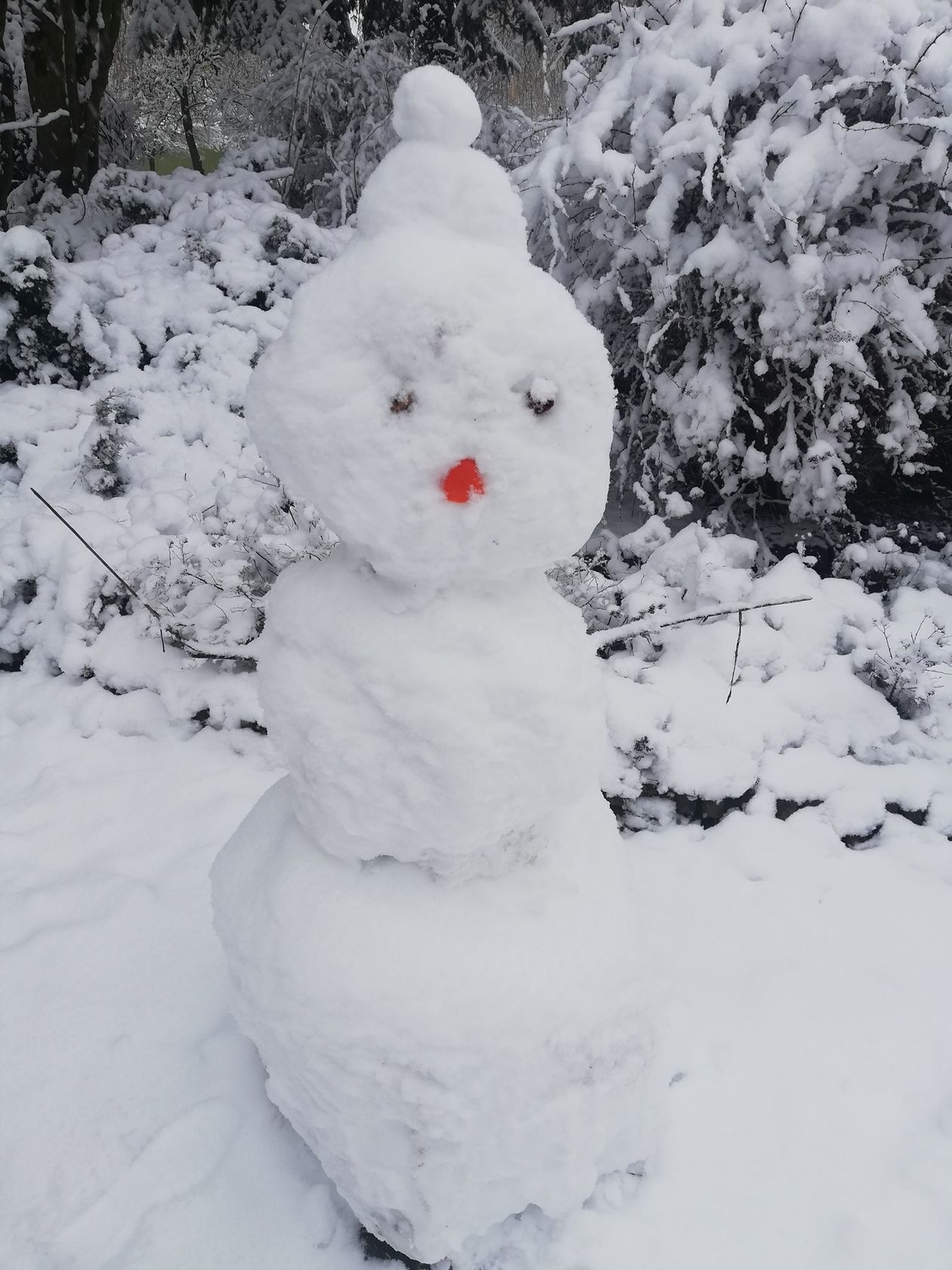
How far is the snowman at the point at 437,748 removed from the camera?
99 centimetres

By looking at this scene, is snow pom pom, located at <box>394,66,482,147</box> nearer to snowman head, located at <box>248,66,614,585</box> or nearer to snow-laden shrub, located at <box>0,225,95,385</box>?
snowman head, located at <box>248,66,614,585</box>

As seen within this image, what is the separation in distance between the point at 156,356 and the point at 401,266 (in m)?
4.22

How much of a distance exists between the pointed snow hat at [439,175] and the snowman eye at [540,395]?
8.6 inches

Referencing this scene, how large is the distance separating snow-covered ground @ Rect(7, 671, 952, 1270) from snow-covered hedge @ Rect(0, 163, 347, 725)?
668 millimetres

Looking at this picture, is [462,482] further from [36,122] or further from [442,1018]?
[36,122]

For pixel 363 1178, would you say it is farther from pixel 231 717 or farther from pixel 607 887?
pixel 231 717

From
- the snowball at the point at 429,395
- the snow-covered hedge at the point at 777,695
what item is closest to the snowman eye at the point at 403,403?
the snowball at the point at 429,395

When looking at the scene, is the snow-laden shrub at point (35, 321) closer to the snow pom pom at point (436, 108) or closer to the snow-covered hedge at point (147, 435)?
the snow-covered hedge at point (147, 435)

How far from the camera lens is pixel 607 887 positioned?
4.56ft

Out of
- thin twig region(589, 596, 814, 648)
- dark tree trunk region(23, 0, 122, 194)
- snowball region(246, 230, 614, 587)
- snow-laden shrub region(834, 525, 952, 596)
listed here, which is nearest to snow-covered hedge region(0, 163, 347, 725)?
dark tree trunk region(23, 0, 122, 194)

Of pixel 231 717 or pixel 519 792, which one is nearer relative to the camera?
pixel 519 792

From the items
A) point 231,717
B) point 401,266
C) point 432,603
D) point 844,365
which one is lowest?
point 231,717

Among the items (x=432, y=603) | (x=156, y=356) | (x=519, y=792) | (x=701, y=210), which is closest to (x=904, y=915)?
(x=519, y=792)

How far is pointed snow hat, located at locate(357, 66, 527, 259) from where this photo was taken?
0.99 m
